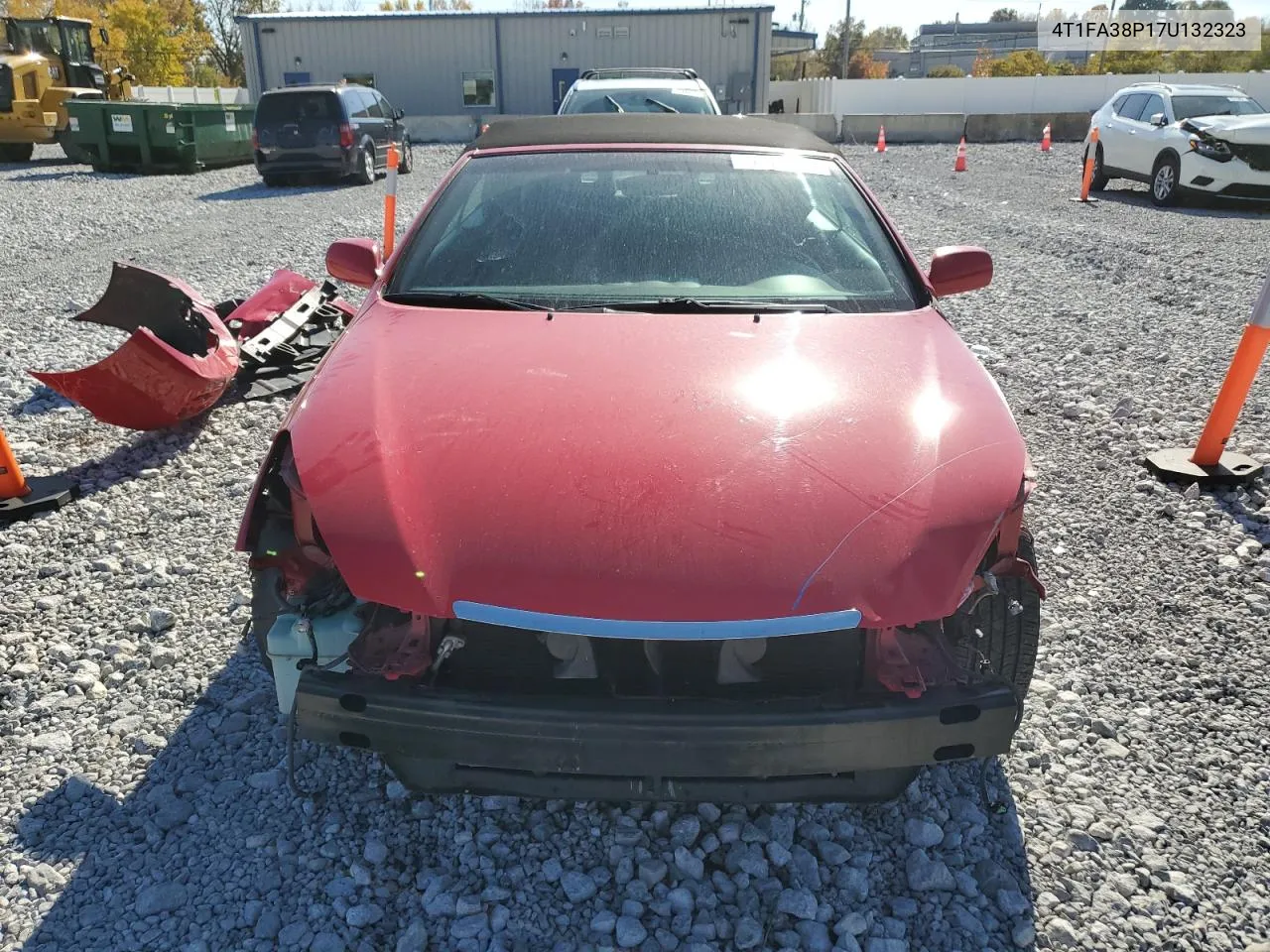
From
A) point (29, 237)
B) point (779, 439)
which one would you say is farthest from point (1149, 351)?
point (29, 237)

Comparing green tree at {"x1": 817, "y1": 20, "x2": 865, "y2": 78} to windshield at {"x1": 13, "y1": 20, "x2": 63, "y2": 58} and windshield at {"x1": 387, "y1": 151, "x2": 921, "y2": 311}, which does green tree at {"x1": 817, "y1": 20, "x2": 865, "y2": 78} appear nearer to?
windshield at {"x1": 13, "y1": 20, "x2": 63, "y2": 58}

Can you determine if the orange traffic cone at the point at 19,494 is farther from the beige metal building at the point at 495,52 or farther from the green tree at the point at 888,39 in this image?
the green tree at the point at 888,39

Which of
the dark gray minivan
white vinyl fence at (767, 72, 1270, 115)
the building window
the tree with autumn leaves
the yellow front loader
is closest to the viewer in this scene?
the dark gray minivan

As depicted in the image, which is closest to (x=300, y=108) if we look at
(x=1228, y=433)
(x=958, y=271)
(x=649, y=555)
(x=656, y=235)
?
(x=656, y=235)

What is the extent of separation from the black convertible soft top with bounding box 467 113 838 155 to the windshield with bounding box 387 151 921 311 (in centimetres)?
11

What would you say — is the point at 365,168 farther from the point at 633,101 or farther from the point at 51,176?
the point at 633,101

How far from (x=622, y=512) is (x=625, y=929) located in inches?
36.4

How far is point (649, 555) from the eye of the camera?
1884 mm

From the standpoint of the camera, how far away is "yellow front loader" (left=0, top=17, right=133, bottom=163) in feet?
58.1

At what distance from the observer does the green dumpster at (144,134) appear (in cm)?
1575

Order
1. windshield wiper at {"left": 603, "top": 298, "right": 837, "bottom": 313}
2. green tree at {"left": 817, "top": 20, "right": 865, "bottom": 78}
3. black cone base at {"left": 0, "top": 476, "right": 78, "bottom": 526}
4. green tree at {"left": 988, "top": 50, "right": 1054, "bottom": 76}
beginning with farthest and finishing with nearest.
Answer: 1. green tree at {"left": 817, "top": 20, "right": 865, "bottom": 78}
2. green tree at {"left": 988, "top": 50, "right": 1054, "bottom": 76}
3. black cone base at {"left": 0, "top": 476, "right": 78, "bottom": 526}
4. windshield wiper at {"left": 603, "top": 298, "right": 837, "bottom": 313}

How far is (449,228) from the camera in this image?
3188mm

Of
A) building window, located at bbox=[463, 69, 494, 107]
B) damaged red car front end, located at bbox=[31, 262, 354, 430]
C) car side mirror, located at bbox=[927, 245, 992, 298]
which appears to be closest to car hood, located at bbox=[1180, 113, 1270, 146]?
car side mirror, located at bbox=[927, 245, 992, 298]

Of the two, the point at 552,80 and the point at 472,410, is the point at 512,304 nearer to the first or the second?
the point at 472,410
